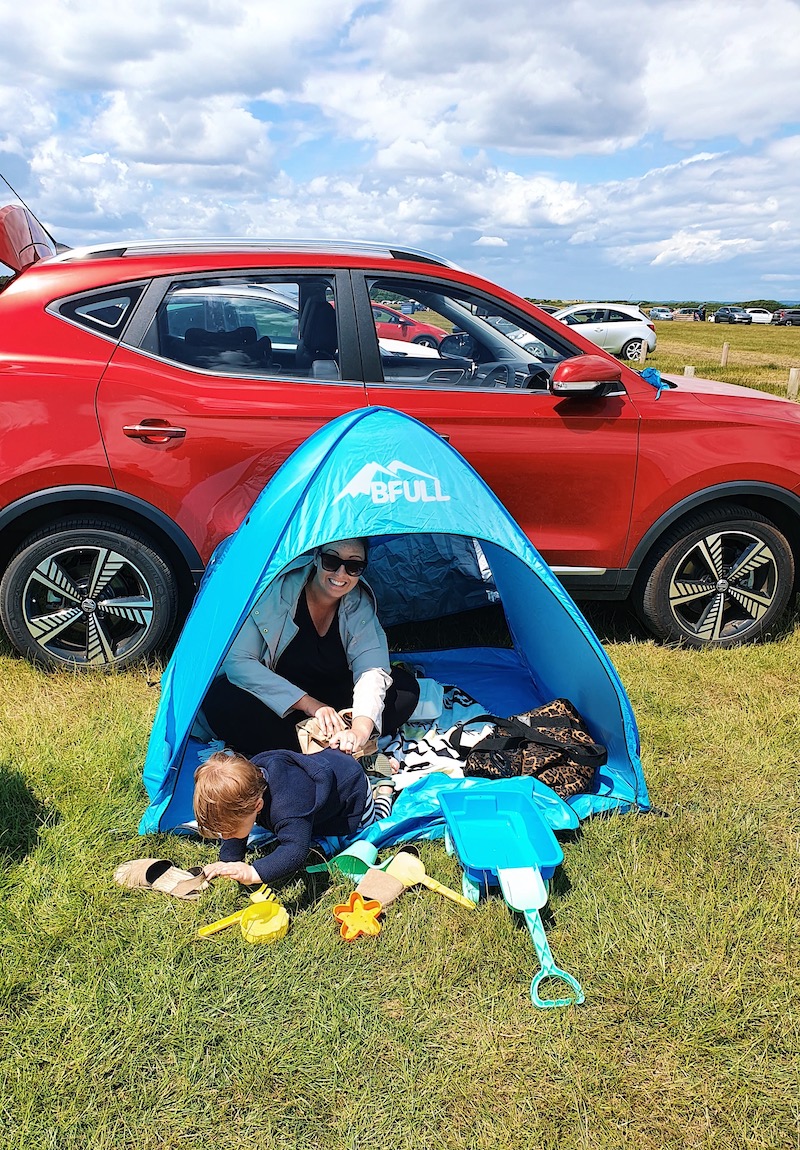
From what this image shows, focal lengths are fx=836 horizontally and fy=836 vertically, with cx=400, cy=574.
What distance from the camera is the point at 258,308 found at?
400 centimetres

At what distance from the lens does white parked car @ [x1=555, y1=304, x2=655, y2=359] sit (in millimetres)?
23141

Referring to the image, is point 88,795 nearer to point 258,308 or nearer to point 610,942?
point 610,942

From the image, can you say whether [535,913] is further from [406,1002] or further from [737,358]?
[737,358]

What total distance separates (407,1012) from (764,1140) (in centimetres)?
93

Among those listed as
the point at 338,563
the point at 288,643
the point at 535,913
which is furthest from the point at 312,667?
the point at 535,913

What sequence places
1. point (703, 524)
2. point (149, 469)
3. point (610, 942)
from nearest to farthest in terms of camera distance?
point (610, 942) < point (149, 469) < point (703, 524)

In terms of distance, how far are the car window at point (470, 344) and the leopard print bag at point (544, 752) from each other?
1644 millimetres

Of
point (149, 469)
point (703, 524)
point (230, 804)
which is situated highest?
point (149, 469)

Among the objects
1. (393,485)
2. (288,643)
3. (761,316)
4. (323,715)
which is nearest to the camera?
(393,485)

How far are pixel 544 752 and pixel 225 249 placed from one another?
9.00 feet

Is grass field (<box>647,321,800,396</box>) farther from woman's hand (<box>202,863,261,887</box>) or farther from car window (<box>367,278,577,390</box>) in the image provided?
woman's hand (<box>202,863,261,887</box>)

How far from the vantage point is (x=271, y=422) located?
3.85 meters

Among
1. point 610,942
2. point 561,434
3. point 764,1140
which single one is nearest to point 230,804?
point 610,942

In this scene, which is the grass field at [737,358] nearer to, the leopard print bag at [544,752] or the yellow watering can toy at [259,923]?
the leopard print bag at [544,752]
